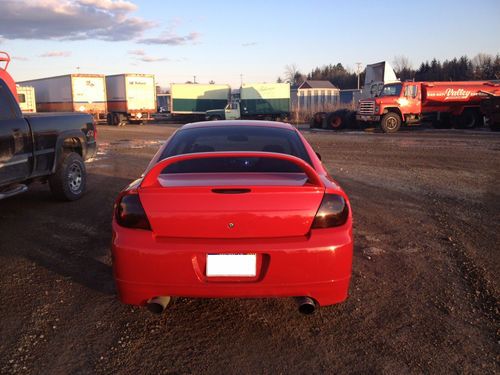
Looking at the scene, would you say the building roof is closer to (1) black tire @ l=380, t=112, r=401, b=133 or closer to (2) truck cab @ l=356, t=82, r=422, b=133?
(2) truck cab @ l=356, t=82, r=422, b=133

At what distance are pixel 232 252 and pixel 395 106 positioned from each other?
21.9 m

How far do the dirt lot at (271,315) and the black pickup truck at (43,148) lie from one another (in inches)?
27.4

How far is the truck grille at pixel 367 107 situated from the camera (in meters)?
22.9

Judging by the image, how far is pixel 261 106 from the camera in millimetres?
37125

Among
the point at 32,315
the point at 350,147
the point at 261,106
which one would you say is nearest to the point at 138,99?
the point at 261,106

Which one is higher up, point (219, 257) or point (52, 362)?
point (219, 257)

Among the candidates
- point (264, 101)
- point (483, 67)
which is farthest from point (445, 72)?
point (264, 101)

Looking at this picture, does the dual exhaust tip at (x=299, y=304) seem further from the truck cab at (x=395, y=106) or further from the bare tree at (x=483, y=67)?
the bare tree at (x=483, y=67)

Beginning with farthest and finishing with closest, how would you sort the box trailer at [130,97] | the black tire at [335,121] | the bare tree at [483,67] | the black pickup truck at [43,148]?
the bare tree at [483,67], the box trailer at [130,97], the black tire at [335,121], the black pickup truck at [43,148]

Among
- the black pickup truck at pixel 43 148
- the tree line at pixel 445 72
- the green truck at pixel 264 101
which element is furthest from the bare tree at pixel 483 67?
the black pickup truck at pixel 43 148

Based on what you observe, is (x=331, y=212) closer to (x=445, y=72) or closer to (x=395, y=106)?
(x=395, y=106)

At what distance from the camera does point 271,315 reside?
335 centimetres

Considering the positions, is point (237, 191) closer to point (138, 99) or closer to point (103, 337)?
point (103, 337)

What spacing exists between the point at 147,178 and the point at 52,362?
130cm
